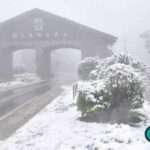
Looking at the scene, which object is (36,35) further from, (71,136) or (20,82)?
(71,136)

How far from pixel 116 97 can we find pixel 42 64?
3635 centimetres

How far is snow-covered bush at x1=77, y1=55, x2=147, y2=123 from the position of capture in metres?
11.4

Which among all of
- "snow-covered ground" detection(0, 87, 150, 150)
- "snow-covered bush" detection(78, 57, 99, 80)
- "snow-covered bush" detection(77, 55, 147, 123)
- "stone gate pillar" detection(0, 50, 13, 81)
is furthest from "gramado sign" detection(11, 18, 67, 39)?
"snow-covered bush" detection(77, 55, 147, 123)

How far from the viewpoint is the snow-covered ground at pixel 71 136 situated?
23.6ft

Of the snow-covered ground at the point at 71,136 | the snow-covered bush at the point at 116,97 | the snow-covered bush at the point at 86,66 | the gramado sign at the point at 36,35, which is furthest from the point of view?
the gramado sign at the point at 36,35

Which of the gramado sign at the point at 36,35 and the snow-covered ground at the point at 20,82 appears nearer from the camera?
the snow-covered ground at the point at 20,82

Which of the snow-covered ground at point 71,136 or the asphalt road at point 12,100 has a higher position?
the snow-covered ground at point 71,136

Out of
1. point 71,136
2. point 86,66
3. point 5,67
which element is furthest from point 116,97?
point 5,67

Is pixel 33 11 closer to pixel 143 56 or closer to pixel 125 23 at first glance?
pixel 143 56

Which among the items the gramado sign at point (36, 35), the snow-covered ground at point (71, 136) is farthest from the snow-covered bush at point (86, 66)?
the snow-covered ground at point (71, 136)

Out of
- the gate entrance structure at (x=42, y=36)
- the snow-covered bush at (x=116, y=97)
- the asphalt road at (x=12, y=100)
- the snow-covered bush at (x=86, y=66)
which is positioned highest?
the gate entrance structure at (x=42, y=36)

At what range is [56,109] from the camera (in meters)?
14.8

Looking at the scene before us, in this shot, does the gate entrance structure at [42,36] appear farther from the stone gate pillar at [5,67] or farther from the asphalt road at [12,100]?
the asphalt road at [12,100]

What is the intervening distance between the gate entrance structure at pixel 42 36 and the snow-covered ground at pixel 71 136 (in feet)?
104
